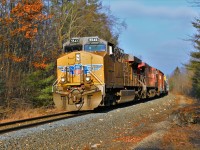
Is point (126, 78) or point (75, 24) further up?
point (75, 24)

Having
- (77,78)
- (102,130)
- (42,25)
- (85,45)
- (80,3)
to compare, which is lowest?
(102,130)

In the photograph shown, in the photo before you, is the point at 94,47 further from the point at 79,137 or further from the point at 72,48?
the point at 79,137

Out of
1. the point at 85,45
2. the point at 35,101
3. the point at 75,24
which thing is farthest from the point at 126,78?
the point at 75,24

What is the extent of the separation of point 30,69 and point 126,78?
7.46 m

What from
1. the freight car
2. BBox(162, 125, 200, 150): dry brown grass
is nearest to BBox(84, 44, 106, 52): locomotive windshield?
the freight car

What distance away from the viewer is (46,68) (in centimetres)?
2303

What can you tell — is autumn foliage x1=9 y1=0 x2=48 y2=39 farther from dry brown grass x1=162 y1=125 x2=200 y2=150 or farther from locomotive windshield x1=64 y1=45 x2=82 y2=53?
dry brown grass x1=162 y1=125 x2=200 y2=150

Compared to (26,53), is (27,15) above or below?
above

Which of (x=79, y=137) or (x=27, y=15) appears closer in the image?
(x=79, y=137)

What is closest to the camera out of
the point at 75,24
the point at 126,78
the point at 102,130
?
the point at 102,130

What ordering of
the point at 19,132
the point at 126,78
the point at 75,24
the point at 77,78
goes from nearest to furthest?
the point at 19,132
the point at 77,78
the point at 126,78
the point at 75,24

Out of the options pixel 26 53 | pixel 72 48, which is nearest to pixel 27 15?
pixel 26 53

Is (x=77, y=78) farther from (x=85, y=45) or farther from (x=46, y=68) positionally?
(x=46, y=68)

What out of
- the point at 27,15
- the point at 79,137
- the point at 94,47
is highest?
the point at 27,15
